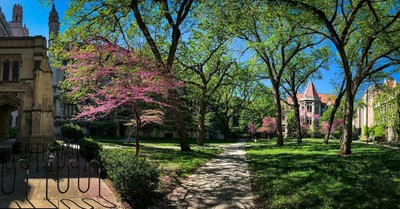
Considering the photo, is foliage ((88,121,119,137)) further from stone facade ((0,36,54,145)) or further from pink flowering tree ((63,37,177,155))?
pink flowering tree ((63,37,177,155))

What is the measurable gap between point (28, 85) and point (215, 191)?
15.0 meters

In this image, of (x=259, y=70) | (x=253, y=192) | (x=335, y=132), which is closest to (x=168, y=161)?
(x=253, y=192)

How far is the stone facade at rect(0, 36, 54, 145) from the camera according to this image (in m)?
19.3

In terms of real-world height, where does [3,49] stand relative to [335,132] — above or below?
above

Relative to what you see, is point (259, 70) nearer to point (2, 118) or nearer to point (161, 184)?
point (2, 118)

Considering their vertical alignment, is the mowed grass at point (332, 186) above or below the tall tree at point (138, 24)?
below

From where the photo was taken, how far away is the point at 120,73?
14758mm

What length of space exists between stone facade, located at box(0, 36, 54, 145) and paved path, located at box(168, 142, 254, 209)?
36.0ft

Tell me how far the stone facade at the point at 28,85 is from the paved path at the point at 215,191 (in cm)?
1098

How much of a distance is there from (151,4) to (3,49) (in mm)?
9412

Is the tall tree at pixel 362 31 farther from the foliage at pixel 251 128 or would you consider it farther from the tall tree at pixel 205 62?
the foliage at pixel 251 128

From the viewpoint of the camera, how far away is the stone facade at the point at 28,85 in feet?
63.3

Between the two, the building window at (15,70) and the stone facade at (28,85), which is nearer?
the stone facade at (28,85)

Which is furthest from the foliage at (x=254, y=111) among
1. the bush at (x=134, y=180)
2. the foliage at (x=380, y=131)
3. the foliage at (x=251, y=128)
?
the bush at (x=134, y=180)
